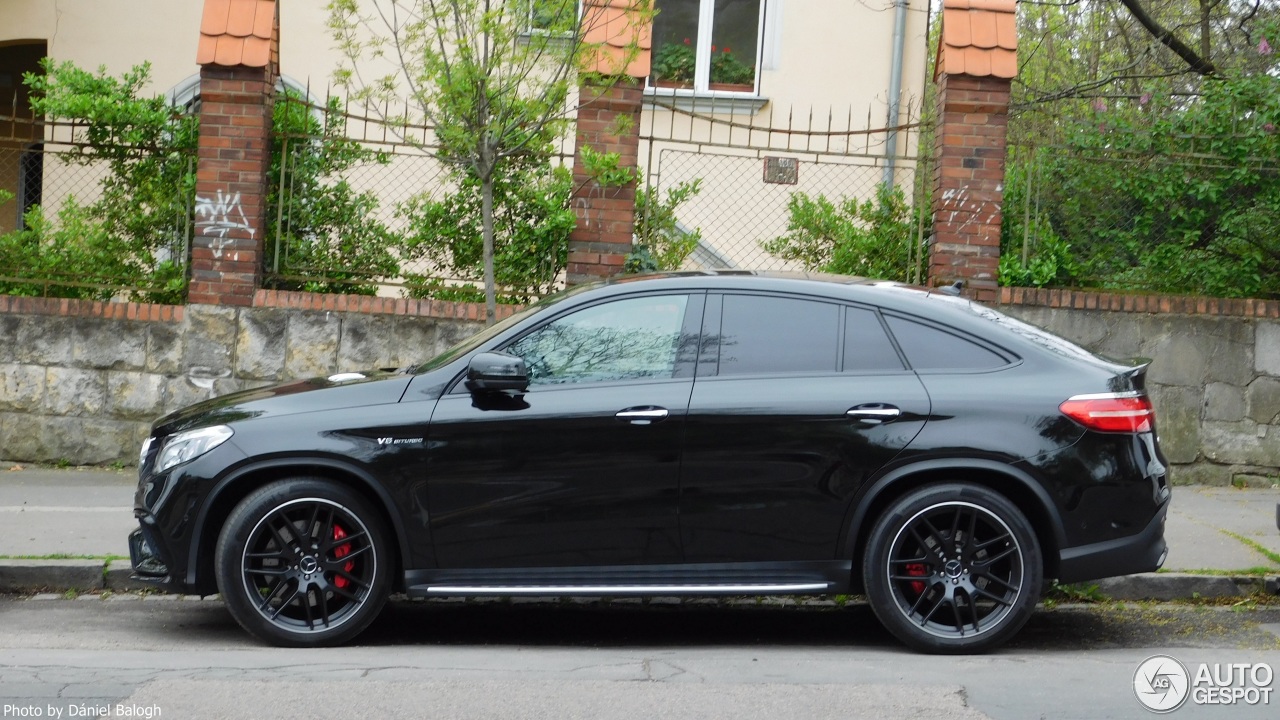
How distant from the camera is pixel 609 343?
5.68 meters

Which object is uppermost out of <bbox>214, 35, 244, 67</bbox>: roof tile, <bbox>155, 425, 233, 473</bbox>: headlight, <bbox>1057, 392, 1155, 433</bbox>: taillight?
<bbox>214, 35, 244, 67</bbox>: roof tile

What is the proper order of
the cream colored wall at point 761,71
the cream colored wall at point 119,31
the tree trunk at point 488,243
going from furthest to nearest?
the cream colored wall at point 119,31
the cream colored wall at point 761,71
the tree trunk at point 488,243

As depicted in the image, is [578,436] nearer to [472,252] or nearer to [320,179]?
[472,252]

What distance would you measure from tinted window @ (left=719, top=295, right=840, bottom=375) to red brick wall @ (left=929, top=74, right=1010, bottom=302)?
4.32m

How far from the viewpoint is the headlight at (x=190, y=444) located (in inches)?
217

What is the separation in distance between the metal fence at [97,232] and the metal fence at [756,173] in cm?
363

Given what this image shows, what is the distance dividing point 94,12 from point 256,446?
1078 centimetres

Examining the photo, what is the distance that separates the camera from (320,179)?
9984mm

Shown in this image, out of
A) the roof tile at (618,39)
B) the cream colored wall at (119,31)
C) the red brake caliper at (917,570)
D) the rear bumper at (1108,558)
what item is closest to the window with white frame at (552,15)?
the roof tile at (618,39)

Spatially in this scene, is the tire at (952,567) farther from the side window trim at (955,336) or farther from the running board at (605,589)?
the side window trim at (955,336)

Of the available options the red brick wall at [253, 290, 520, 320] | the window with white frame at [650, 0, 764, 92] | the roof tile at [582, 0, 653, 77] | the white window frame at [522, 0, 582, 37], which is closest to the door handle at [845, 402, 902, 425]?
the white window frame at [522, 0, 582, 37]

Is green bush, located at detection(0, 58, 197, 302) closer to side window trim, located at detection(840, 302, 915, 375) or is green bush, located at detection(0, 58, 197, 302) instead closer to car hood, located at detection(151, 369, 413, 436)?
car hood, located at detection(151, 369, 413, 436)

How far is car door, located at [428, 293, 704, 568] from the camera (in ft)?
17.9

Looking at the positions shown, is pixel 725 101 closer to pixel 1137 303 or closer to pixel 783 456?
pixel 1137 303
